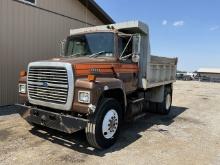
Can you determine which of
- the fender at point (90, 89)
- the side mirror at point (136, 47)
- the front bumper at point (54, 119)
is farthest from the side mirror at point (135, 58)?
the front bumper at point (54, 119)

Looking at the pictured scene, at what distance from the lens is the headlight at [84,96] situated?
5141 millimetres

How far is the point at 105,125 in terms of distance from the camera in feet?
18.5

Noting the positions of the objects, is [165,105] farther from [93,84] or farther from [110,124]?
[93,84]

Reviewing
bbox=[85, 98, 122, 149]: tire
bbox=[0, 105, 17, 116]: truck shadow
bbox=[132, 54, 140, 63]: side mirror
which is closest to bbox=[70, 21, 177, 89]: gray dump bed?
bbox=[132, 54, 140, 63]: side mirror

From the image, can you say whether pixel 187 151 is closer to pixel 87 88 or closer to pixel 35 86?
pixel 87 88

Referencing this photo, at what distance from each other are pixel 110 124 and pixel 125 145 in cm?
66

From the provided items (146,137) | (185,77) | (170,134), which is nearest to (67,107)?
(146,137)

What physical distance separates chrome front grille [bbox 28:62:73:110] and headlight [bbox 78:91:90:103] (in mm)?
197

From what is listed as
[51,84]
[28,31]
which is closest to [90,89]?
[51,84]

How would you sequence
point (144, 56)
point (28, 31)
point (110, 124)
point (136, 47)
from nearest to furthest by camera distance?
point (110, 124)
point (136, 47)
point (144, 56)
point (28, 31)

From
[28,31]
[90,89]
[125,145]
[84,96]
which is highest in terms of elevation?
[28,31]

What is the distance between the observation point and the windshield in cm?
661

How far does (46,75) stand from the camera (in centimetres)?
570

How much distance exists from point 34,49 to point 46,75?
5748 millimetres
